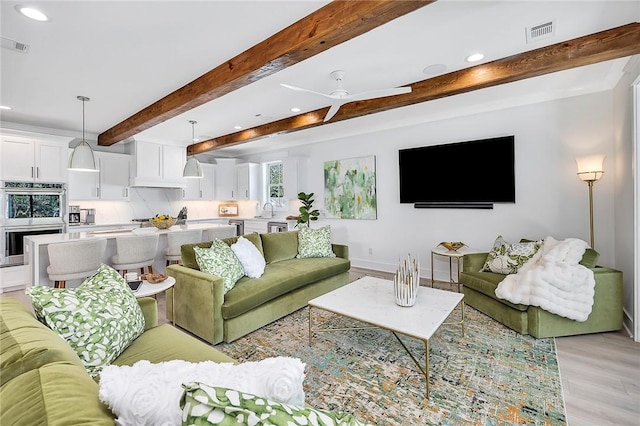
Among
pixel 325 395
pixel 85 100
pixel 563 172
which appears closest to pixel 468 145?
pixel 563 172

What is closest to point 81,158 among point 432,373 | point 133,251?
point 133,251

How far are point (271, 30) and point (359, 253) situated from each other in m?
4.18

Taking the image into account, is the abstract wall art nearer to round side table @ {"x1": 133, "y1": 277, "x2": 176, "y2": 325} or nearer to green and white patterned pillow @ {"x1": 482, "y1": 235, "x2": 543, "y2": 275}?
green and white patterned pillow @ {"x1": 482, "y1": 235, "x2": 543, "y2": 275}

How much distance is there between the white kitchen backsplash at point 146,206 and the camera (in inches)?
232

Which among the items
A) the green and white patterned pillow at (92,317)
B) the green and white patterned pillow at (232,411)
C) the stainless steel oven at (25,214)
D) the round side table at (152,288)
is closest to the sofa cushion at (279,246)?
the round side table at (152,288)

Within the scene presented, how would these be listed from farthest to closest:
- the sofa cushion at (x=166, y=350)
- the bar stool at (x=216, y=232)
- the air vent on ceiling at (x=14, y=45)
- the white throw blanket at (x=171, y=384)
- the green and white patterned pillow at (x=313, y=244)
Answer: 1. the bar stool at (x=216, y=232)
2. the green and white patterned pillow at (x=313, y=244)
3. the air vent on ceiling at (x=14, y=45)
4. the sofa cushion at (x=166, y=350)
5. the white throw blanket at (x=171, y=384)

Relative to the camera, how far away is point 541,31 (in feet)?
7.86

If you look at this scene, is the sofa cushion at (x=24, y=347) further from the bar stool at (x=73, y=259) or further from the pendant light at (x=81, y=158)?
the pendant light at (x=81, y=158)

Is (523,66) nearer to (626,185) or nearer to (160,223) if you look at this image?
(626,185)

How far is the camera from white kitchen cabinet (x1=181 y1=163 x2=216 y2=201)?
6.95 metres

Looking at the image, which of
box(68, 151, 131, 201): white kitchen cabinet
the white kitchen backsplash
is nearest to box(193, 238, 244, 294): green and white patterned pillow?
box(68, 151, 131, 201): white kitchen cabinet

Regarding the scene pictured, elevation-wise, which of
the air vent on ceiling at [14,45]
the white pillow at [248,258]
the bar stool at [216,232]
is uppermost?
the air vent on ceiling at [14,45]

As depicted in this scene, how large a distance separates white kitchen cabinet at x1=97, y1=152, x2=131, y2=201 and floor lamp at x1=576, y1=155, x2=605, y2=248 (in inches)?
284

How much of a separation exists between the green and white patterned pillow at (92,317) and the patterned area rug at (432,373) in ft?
3.81
